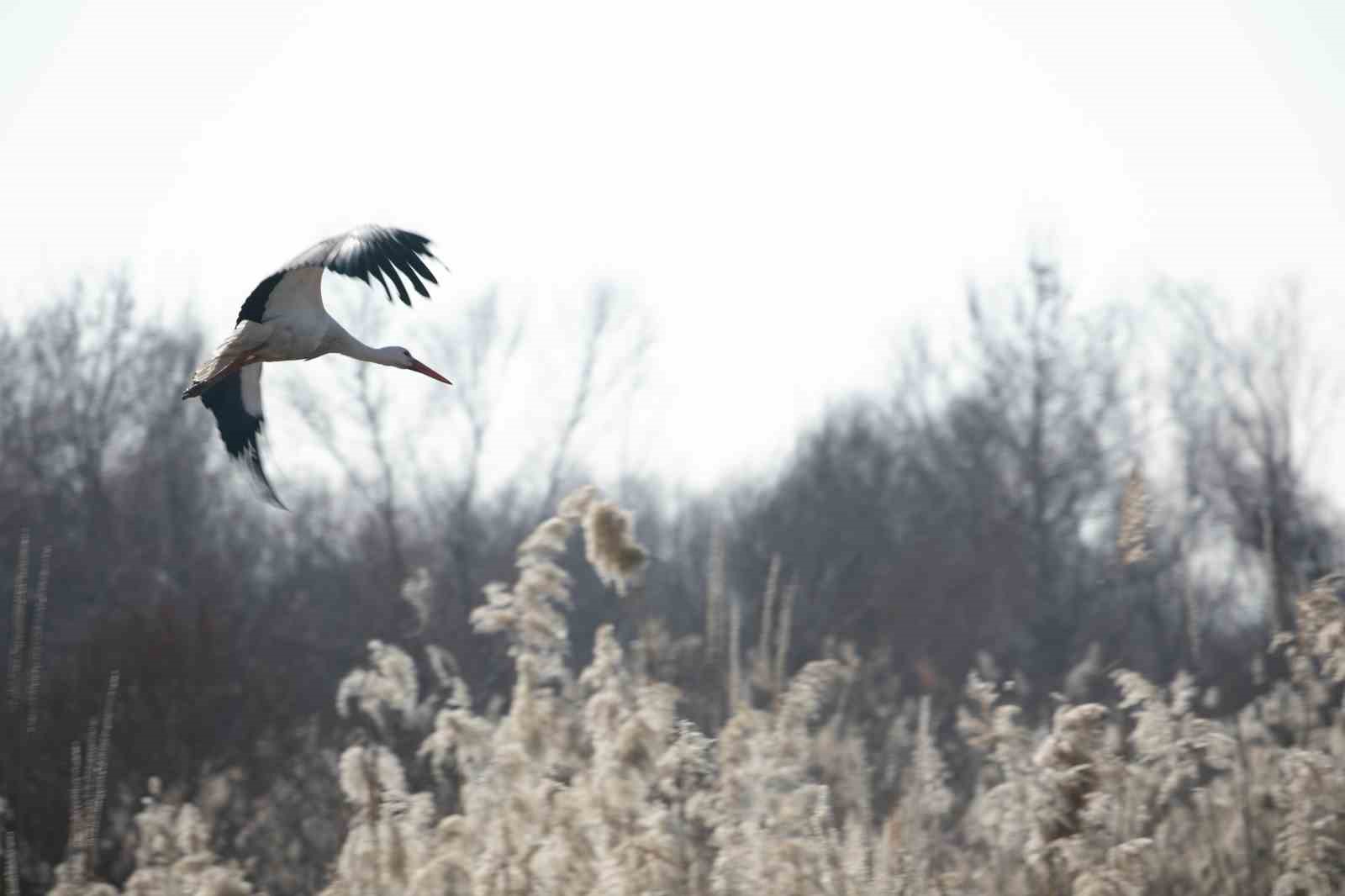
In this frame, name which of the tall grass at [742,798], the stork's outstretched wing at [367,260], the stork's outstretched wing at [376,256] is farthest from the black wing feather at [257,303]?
the tall grass at [742,798]

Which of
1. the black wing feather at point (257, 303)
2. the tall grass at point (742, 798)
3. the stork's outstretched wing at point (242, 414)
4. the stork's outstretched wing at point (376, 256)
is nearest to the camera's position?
the tall grass at point (742, 798)

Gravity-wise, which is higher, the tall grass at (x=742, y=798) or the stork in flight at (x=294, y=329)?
the stork in flight at (x=294, y=329)

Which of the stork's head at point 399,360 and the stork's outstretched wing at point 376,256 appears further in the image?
the stork's head at point 399,360

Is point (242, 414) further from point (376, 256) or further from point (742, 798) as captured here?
point (742, 798)

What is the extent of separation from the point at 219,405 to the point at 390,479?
2433 centimetres

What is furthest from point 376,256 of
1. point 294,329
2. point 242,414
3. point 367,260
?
point 242,414

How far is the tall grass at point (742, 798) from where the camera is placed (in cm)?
632

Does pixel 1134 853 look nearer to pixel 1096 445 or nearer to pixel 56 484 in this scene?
pixel 56 484

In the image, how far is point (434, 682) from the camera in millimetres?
19375

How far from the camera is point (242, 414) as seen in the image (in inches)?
384

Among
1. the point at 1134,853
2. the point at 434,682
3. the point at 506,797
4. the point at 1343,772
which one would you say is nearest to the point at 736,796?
the point at 506,797

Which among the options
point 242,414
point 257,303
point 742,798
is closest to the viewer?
point 742,798

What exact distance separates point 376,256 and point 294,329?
3.15ft

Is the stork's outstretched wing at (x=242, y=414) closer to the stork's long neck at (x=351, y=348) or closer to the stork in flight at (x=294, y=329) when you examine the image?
the stork in flight at (x=294, y=329)
